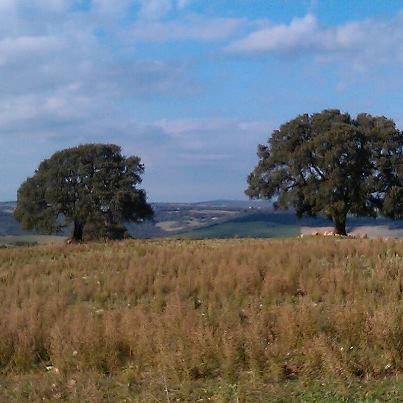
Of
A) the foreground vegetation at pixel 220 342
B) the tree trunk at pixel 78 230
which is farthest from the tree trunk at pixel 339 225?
the foreground vegetation at pixel 220 342

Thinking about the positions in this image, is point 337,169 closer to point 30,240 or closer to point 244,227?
point 244,227

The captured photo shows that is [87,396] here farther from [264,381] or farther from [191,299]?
[191,299]

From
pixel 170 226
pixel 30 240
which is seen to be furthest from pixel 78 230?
pixel 170 226

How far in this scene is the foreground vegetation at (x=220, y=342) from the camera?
6.38 metres

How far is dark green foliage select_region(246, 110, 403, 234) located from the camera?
1457 inches

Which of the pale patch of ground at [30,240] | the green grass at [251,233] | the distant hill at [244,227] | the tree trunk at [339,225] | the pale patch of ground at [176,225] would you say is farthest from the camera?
the pale patch of ground at [176,225]

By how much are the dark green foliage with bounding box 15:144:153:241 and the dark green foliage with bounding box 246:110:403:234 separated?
10281 millimetres

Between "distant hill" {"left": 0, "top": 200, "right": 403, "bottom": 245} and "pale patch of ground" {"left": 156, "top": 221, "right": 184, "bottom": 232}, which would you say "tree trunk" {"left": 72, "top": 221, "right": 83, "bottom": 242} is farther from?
"pale patch of ground" {"left": 156, "top": 221, "right": 184, "bottom": 232}

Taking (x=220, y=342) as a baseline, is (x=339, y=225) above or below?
above

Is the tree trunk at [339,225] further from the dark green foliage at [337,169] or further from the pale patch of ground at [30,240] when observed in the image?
the pale patch of ground at [30,240]

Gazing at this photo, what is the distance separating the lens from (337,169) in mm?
36719

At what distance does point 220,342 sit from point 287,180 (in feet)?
108

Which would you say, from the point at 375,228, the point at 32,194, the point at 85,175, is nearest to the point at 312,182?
the point at 375,228

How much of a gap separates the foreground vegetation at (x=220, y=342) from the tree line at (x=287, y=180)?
25.8m
